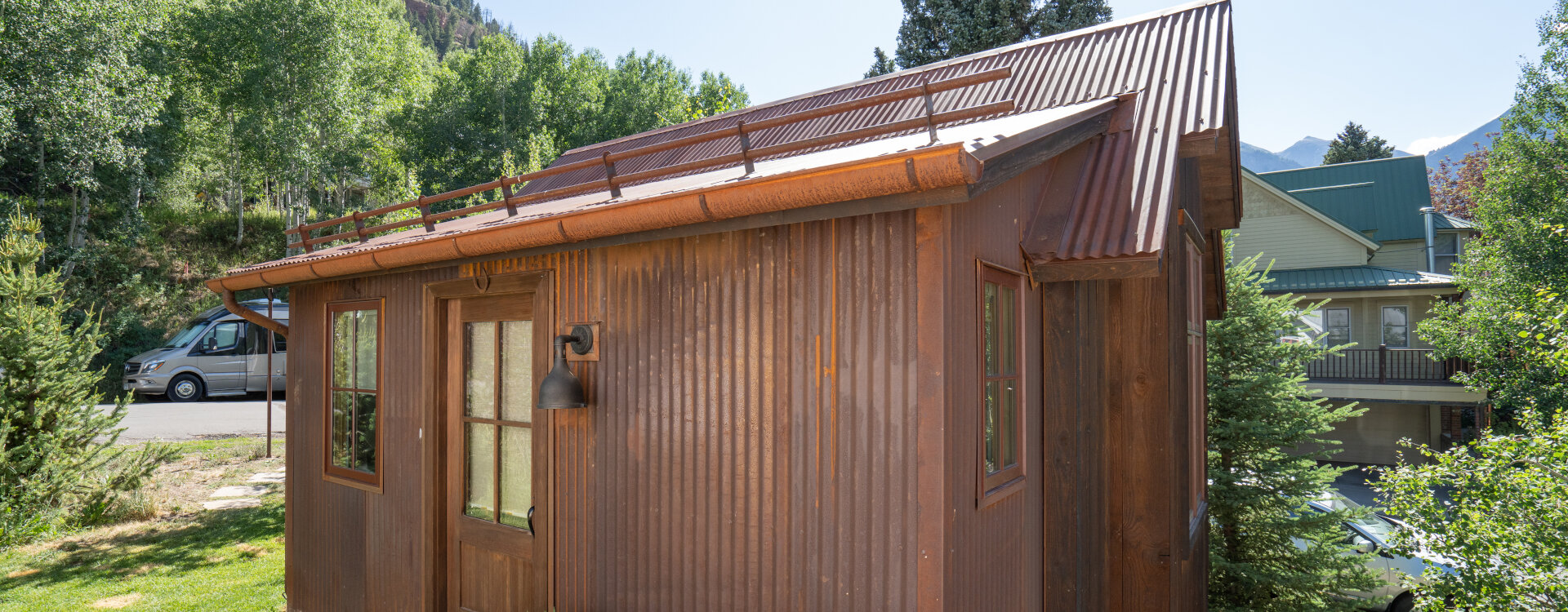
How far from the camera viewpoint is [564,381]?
3.81 m

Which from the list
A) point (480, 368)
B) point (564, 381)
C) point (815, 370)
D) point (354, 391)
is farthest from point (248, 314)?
point (815, 370)

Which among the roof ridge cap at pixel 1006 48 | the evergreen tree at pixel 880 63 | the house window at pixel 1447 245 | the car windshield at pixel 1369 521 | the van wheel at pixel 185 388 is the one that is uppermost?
the evergreen tree at pixel 880 63

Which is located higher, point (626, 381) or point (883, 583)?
point (626, 381)

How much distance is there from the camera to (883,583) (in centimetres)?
287

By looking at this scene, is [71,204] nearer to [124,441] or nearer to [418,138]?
[418,138]

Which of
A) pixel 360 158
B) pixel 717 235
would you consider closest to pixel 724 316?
pixel 717 235

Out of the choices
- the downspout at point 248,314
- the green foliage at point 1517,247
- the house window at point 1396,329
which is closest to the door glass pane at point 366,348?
the downspout at point 248,314

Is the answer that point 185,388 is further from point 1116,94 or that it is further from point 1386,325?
point 1386,325

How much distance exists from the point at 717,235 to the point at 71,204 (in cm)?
2415

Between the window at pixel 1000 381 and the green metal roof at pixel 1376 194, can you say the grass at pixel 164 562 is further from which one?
the green metal roof at pixel 1376 194

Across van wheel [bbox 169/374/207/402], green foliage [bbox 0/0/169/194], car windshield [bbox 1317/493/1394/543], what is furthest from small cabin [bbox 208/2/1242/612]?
green foliage [bbox 0/0/169/194]

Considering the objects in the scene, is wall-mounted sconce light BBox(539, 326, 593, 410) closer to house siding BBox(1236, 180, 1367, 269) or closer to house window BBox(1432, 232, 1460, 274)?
house siding BBox(1236, 180, 1367, 269)

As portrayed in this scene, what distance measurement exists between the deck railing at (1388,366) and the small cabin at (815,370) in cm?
1341

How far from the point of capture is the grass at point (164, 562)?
6.72 metres
